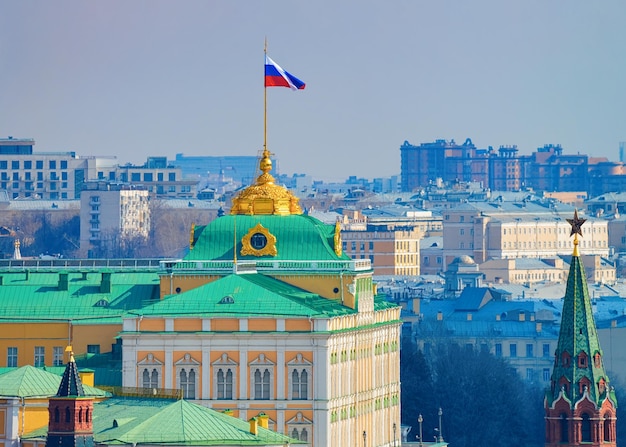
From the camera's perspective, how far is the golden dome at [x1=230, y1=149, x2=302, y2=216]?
136 m

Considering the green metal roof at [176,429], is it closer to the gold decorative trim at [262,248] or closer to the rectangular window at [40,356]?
the rectangular window at [40,356]

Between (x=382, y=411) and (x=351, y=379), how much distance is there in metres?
5.25

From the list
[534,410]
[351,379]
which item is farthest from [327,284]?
[534,410]

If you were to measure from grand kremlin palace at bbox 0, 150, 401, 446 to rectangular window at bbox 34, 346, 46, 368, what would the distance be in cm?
5

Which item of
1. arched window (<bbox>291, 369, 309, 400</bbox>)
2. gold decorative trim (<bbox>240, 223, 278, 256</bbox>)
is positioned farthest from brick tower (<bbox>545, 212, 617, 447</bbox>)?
gold decorative trim (<bbox>240, 223, 278, 256</bbox>)

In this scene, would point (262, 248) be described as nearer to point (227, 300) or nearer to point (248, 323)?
point (227, 300)

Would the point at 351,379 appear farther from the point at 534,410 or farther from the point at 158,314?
the point at 534,410

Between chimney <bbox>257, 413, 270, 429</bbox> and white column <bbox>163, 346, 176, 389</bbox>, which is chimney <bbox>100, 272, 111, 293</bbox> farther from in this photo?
chimney <bbox>257, 413, 270, 429</bbox>

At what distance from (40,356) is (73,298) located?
3.23 m

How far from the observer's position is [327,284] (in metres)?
132

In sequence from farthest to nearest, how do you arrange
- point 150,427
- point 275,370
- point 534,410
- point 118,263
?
point 534,410 → point 118,263 → point 275,370 → point 150,427

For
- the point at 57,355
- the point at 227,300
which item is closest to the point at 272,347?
the point at 227,300

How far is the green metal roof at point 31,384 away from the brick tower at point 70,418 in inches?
246

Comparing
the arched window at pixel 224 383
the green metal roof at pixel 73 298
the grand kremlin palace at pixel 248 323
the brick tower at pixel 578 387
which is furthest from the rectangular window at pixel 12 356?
the brick tower at pixel 578 387
